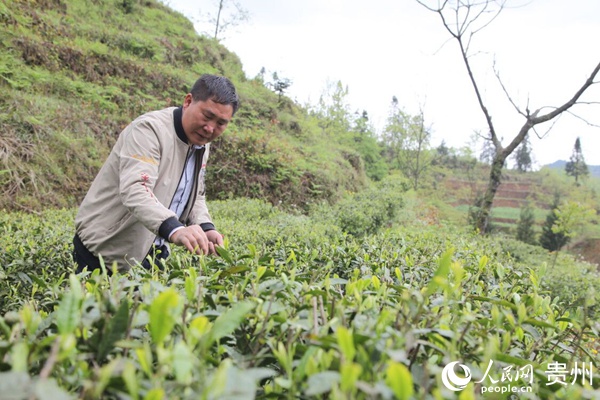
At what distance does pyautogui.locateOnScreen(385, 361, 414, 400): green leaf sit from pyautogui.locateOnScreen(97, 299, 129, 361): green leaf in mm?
478

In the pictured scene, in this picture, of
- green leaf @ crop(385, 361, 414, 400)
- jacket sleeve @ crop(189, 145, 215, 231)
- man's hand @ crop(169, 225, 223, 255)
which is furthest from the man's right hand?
green leaf @ crop(385, 361, 414, 400)

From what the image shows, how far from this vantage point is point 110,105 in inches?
365

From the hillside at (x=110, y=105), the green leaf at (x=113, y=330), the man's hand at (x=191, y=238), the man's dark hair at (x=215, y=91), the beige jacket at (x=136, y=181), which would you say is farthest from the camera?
the hillside at (x=110, y=105)

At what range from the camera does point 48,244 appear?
292cm

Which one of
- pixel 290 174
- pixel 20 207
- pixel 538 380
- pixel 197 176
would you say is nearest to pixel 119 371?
pixel 538 380

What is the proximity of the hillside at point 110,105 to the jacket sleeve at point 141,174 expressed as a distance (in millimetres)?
4917

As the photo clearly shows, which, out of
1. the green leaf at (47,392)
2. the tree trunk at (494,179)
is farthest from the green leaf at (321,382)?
the tree trunk at (494,179)

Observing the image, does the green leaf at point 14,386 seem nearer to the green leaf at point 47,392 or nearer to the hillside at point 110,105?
the green leaf at point 47,392

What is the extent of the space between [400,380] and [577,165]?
63286mm

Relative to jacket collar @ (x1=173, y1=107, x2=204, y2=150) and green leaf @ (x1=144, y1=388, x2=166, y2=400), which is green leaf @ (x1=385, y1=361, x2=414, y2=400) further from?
jacket collar @ (x1=173, y1=107, x2=204, y2=150)

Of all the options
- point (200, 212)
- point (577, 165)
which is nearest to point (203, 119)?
point (200, 212)

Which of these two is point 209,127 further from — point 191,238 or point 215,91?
point 191,238

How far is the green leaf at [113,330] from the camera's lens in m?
0.70

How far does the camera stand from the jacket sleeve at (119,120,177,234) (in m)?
1.86
